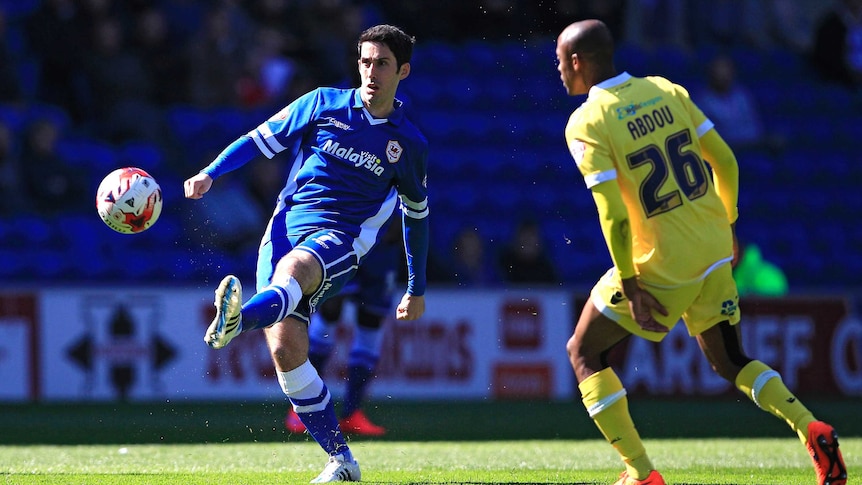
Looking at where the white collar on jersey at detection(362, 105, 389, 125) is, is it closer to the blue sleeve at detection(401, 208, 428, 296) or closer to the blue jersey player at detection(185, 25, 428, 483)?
the blue jersey player at detection(185, 25, 428, 483)

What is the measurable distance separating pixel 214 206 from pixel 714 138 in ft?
26.1

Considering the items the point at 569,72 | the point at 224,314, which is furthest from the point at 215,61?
the point at 224,314

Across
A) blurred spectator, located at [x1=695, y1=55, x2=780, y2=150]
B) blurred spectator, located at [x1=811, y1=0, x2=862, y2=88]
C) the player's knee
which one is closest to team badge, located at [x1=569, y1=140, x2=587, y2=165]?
the player's knee

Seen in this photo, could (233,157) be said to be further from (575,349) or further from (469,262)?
(469,262)

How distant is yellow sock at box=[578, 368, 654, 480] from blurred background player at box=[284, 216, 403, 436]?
12.5ft

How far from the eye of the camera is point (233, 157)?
6.38m

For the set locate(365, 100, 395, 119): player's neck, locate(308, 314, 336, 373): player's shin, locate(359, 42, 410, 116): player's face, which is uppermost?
locate(359, 42, 410, 116): player's face

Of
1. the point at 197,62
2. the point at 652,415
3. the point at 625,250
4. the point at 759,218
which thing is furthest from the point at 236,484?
the point at 759,218

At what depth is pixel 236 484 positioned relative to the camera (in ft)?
19.9

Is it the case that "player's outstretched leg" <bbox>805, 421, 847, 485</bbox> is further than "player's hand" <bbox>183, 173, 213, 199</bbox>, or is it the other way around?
"player's hand" <bbox>183, 173, 213, 199</bbox>

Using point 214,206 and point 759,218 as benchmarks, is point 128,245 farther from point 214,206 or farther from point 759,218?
point 759,218

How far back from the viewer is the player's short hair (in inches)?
253

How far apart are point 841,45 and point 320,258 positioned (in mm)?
12778

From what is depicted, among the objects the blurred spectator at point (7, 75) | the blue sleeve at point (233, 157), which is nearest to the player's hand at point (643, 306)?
the blue sleeve at point (233, 157)
